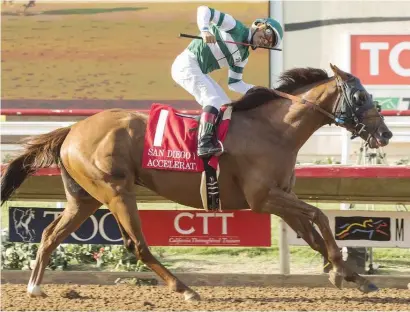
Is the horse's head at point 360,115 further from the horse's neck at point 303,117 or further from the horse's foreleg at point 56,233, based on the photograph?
the horse's foreleg at point 56,233

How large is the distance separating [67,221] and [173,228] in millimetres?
1164

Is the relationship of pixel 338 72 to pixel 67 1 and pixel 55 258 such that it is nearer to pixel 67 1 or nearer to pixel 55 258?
pixel 55 258

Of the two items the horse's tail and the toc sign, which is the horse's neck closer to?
the horse's tail

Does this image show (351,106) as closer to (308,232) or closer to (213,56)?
(308,232)

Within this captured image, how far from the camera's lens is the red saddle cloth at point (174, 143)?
6133 mm

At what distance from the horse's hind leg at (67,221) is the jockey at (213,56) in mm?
1071

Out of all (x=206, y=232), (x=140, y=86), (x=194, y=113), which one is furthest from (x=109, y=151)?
(x=140, y=86)

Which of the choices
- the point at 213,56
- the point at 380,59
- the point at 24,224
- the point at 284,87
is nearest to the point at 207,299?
the point at 284,87

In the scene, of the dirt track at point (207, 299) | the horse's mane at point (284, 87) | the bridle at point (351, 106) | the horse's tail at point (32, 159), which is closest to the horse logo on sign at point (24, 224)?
the dirt track at point (207, 299)

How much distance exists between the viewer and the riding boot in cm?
597

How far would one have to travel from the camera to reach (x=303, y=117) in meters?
6.16

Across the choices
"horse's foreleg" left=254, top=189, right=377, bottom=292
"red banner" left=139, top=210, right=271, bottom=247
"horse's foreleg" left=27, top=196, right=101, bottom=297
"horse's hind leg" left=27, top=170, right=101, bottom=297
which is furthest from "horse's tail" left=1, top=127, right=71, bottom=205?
"horse's foreleg" left=254, top=189, right=377, bottom=292

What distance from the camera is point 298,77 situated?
6.36 m

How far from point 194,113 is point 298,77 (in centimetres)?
102
